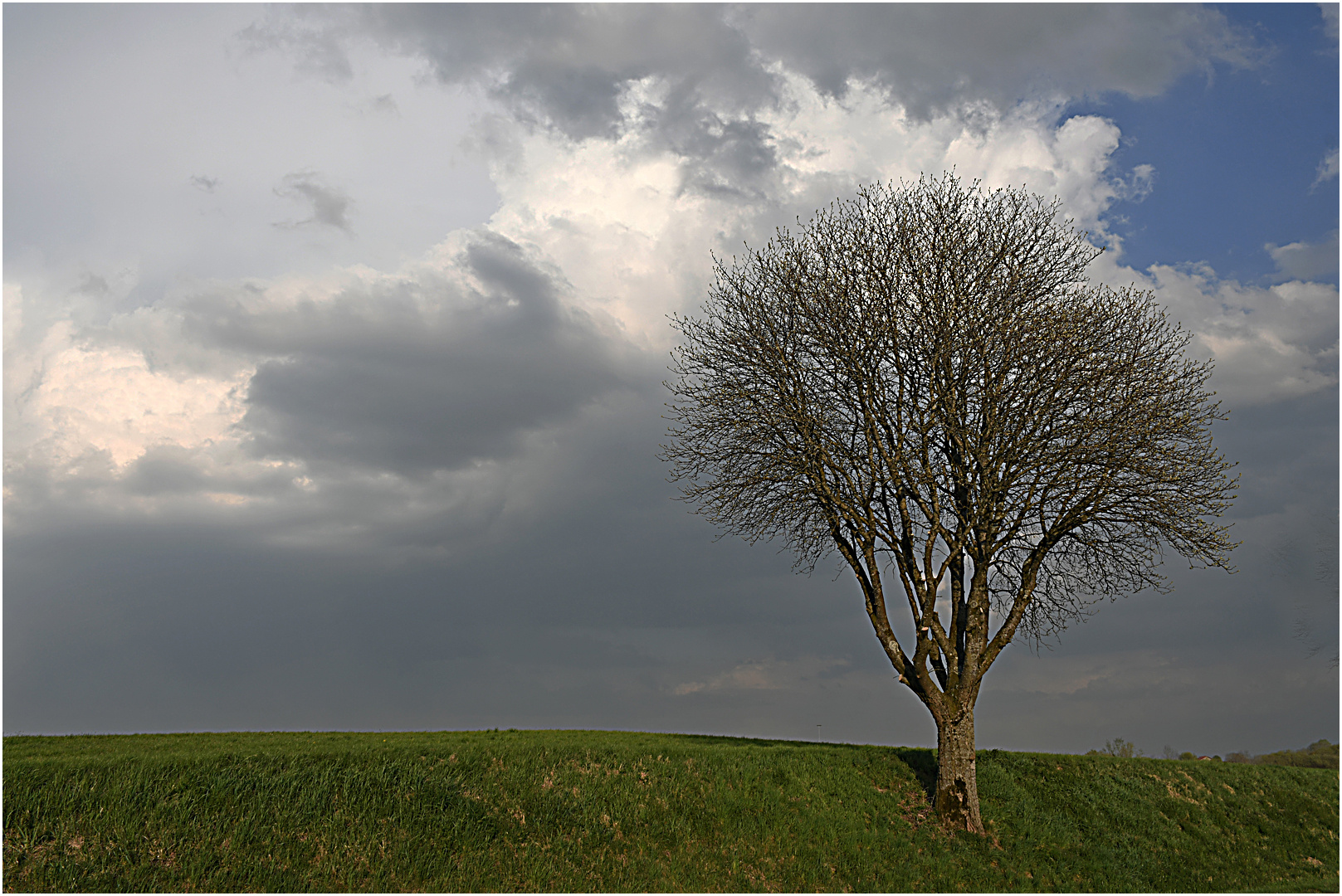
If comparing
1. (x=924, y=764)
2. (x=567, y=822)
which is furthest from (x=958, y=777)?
(x=567, y=822)

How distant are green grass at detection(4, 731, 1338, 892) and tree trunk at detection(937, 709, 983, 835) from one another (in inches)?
16.0

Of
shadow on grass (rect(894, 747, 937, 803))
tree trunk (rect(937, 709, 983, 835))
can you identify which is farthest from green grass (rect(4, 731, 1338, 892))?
tree trunk (rect(937, 709, 983, 835))

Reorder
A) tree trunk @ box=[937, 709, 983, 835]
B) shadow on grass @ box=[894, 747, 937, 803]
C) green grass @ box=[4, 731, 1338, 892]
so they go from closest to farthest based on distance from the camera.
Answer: green grass @ box=[4, 731, 1338, 892] → tree trunk @ box=[937, 709, 983, 835] → shadow on grass @ box=[894, 747, 937, 803]

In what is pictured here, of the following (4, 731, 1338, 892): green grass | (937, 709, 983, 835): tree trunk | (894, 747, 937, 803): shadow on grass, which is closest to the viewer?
(4, 731, 1338, 892): green grass

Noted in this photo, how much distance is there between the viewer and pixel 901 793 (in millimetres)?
19578

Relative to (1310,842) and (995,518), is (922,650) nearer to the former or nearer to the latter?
(995,518)

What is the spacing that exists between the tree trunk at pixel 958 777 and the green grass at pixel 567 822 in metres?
0.41

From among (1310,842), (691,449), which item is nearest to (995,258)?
(691,449)

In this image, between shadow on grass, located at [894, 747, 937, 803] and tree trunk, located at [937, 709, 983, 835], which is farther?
shadow on grass, located at [894, 747, 937, 803]

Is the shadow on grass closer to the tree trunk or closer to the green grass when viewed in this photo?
the green grass

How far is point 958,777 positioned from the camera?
18203mm

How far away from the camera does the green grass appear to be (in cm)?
1285

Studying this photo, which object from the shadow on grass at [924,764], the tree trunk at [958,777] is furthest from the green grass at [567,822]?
the tree trunk at [958,777]

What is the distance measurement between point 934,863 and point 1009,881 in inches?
69.0
